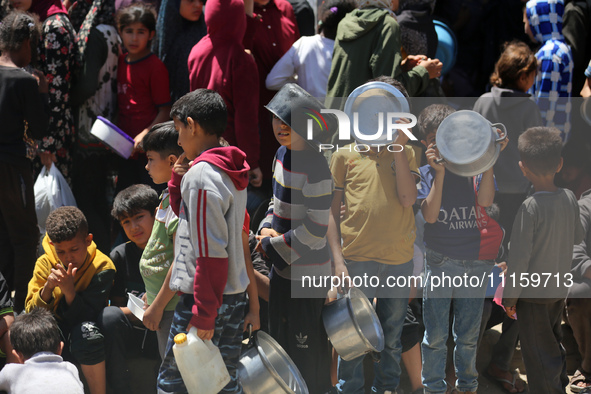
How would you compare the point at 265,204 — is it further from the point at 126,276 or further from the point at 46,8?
the point at 46,8

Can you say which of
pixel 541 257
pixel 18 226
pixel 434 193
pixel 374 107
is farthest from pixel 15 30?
pixel 541 257

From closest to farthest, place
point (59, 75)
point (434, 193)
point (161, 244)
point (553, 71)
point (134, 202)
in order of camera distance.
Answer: point (161, 244)
point (434, 193)
point (134, 202)
point (59, 75)
point (553, 71)

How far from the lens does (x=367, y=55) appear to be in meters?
4.43

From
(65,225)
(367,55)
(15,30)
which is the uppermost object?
(15,30)

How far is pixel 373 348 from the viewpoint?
359cm

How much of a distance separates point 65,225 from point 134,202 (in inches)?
15.6

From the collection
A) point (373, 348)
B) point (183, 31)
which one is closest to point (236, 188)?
point (373, 348)

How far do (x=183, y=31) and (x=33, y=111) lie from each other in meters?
1.30

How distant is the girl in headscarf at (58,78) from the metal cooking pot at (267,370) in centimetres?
237

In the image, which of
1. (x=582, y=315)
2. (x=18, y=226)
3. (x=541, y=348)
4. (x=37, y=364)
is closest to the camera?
(x=37, y=364)

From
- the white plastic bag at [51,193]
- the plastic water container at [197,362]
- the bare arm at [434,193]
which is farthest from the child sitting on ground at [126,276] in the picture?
the bare arm at [434,193]

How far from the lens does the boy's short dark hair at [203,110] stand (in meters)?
3.13

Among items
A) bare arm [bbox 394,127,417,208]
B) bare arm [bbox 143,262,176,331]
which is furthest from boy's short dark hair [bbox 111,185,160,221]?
bare arm [bbox 394,127,417,208]

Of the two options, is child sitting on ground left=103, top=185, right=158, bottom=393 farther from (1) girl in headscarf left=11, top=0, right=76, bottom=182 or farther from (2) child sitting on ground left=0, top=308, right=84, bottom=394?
(1) girl in headscarf left=11, top=0, right=76, bottom=182
